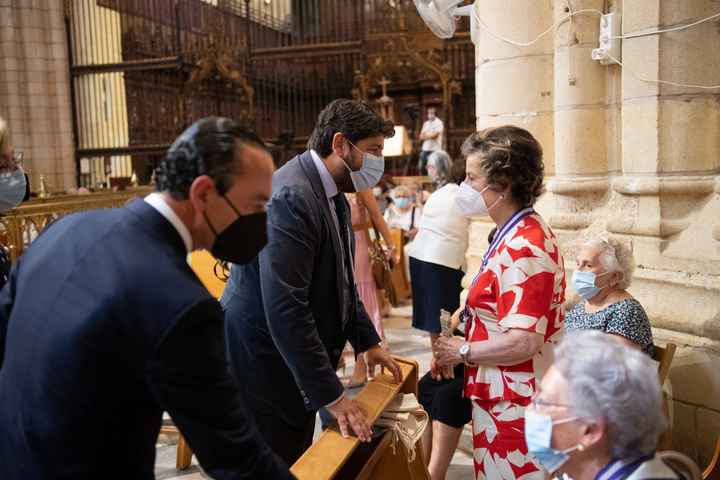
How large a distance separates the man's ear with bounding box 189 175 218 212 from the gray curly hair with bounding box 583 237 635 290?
2.00m

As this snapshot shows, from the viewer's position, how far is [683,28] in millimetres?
2959

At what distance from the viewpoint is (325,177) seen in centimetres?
213

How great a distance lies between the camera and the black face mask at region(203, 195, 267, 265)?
51.4 inches

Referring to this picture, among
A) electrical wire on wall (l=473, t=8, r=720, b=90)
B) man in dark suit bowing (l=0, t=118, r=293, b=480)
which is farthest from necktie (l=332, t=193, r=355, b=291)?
electrical wire on wall (l=473, t=8, r=720, b=90)

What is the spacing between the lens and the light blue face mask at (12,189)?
266 cm

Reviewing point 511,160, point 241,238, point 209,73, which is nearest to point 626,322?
point 511,160

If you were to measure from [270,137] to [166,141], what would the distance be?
199 cm

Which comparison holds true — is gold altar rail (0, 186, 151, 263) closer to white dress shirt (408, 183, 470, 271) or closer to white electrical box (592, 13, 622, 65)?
white dress shirt (408, 183, 470, 271)

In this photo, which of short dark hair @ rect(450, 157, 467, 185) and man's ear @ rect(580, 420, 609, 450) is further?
short dark hair @ rect(450, 157, 467, 185)

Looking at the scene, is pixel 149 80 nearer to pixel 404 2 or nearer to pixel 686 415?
pixel 404 2

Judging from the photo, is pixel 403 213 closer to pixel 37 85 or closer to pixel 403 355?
pixel 403 355

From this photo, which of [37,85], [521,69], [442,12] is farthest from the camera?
[37,85]

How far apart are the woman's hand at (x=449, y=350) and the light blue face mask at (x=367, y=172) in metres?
0.59

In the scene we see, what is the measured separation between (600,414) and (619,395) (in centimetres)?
5
